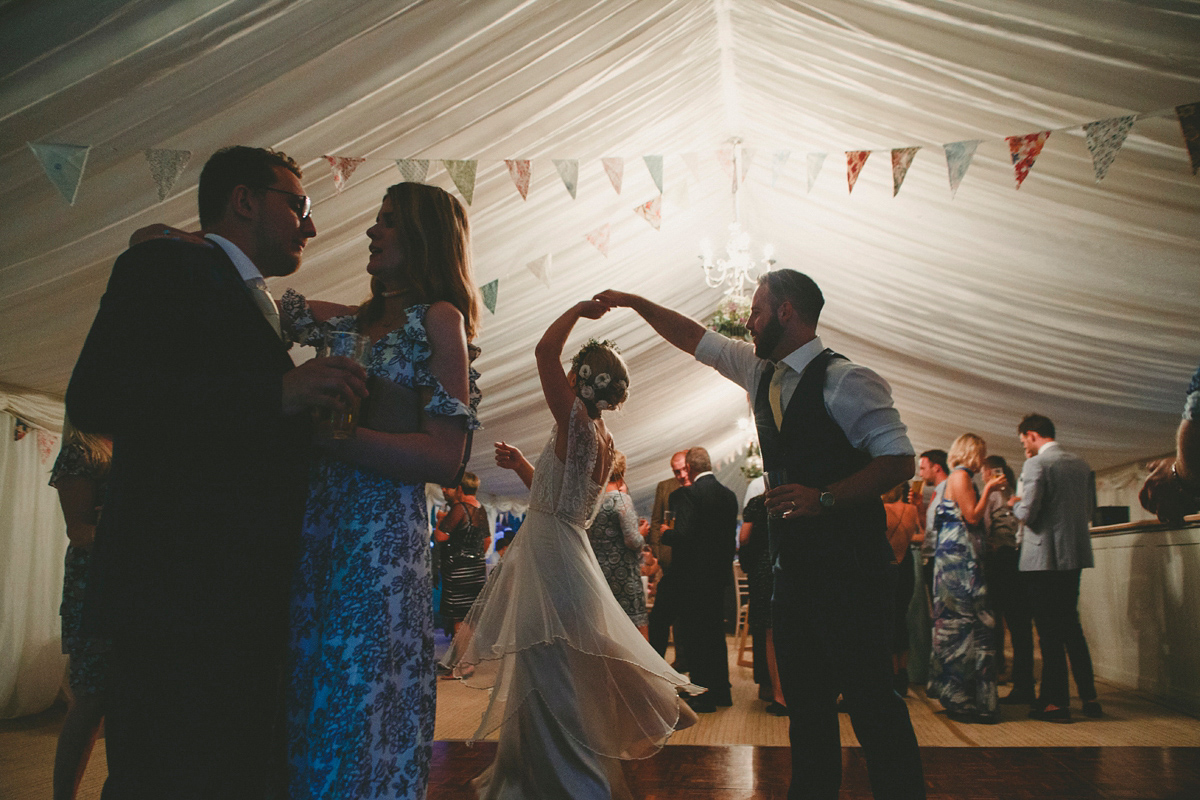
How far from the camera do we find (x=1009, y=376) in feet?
22.4

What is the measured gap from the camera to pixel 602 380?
2.63 m

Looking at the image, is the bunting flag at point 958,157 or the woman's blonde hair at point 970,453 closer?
the bunting flag at point 958,157

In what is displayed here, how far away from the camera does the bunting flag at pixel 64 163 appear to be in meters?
2.87

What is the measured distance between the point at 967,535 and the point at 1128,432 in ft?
13.0

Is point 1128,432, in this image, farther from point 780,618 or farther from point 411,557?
point 411,557

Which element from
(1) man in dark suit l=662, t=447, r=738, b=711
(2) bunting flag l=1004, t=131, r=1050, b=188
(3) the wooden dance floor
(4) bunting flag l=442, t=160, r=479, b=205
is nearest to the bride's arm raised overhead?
(3) the wooden dance floor

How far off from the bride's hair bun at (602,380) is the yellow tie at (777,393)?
0.70 m

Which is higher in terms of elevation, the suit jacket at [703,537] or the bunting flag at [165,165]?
the bunting flag at [165,165]

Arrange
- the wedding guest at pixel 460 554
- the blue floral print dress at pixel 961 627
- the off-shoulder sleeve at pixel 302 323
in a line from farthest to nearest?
the wedding guest at pixel 460 554 < the blue floral print dress at pixel 961 627 < the off-shoulder sleeve at pixel 302 323

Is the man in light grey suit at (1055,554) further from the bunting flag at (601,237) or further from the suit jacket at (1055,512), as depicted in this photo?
the bunting flag at (601,237)

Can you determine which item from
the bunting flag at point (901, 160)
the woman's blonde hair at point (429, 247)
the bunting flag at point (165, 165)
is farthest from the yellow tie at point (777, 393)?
the bunting flag at point (165, 165)

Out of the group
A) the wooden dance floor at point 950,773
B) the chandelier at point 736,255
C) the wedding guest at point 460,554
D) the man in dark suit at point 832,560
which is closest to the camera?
the man in dark suit at point 832,560

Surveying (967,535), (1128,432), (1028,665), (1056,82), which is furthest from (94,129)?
(1128,432)

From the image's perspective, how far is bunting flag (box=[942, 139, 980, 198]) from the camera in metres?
3.90
